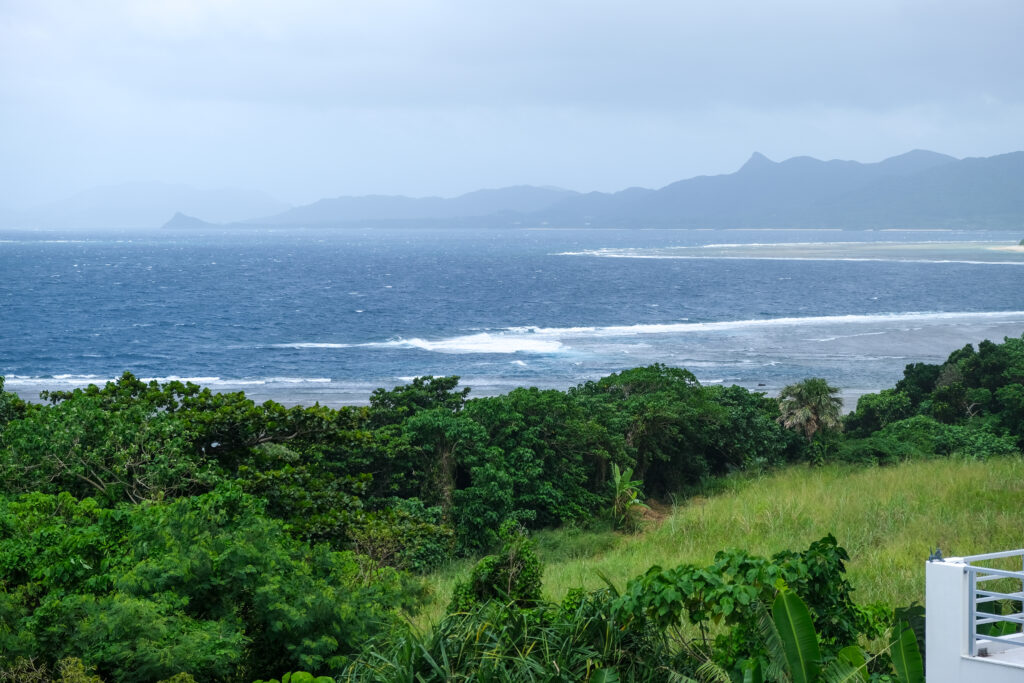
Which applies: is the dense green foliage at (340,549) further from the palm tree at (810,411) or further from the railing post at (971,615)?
the palm tree at (810,411)

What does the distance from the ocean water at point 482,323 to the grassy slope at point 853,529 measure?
24.7 metres

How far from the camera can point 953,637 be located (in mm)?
5590

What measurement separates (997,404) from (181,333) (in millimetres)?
57698

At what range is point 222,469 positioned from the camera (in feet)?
42.2

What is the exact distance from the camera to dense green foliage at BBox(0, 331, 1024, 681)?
7.20 meters

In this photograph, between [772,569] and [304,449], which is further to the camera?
[304,449]

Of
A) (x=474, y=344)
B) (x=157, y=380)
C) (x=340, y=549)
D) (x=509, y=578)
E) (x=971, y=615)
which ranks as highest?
(x=971, y=615)

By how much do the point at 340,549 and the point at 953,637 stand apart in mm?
9113

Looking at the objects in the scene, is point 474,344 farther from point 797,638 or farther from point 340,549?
point 797,638

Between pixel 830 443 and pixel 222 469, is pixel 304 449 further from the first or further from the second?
pixel 830 443

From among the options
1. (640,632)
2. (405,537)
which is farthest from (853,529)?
(640,632)

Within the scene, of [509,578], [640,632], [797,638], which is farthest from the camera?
[509,578]

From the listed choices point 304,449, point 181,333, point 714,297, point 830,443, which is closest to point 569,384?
point 830,443

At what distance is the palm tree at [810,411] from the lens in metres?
27.0
